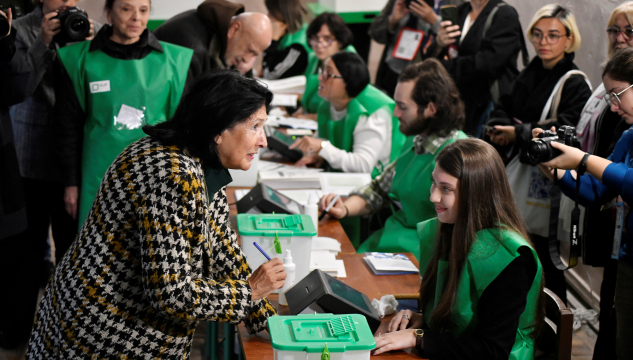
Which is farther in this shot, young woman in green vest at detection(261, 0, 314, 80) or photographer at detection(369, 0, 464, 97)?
young woman in green vest at detection(261, 0, 314, 80)

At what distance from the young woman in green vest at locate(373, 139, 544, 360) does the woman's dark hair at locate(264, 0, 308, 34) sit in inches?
148

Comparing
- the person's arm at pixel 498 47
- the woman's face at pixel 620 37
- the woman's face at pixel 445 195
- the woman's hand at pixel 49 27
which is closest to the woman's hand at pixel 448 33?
the person's arm at pixel 498 47

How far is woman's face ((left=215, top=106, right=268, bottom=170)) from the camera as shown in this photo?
1.48 m

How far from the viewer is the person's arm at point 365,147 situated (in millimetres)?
3383

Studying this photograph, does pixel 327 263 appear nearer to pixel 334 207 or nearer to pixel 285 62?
pixel 334 207

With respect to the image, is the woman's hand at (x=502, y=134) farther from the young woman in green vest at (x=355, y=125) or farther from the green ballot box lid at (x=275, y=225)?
the green ballot box lid at (x=275, y=225)

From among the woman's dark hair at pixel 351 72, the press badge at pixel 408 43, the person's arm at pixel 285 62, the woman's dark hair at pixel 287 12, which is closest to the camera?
the woman's dark hair at pixel 351 72

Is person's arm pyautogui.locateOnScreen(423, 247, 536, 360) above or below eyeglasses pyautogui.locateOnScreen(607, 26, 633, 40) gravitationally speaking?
below

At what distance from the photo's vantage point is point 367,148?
341 cm

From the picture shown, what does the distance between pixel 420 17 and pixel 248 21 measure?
1.74 meters

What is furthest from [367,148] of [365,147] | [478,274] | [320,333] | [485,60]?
[320,333]

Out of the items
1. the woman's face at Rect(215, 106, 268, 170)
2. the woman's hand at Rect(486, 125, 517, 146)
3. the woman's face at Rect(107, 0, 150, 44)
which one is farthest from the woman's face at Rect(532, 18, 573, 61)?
the woman's face at Rect(215, 106, 268, 170)

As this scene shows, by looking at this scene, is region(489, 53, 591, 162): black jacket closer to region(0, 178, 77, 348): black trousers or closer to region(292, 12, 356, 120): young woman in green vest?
region(292, 12, 356, 120): young woman in green vest

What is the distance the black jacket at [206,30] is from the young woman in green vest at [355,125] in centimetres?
68
